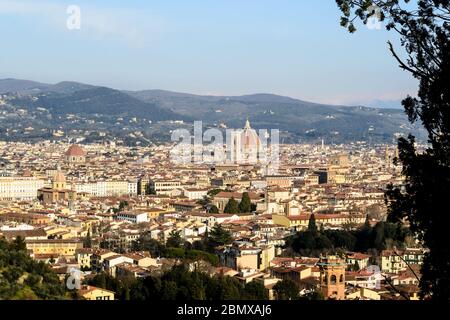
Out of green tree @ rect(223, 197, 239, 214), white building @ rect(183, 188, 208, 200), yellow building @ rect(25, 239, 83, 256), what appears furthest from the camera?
white building @ rect(183, 188, 208, 200)

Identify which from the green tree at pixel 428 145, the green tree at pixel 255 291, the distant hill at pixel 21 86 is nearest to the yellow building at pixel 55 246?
the green tree at pixel 255 291

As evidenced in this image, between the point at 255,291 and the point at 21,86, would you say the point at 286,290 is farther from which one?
the point at 21,86

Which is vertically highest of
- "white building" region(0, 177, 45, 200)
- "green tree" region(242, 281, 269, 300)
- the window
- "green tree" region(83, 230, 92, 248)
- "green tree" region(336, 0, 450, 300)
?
"green tree" region(336, 0, 450, 300)

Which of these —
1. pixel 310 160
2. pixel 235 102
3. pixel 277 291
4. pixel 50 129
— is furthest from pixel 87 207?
pixel 235 102

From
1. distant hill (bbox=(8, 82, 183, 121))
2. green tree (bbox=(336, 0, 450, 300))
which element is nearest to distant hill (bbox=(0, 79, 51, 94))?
distant hill (bbox=(8, 82, 183, 121))

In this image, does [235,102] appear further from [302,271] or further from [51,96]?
[302,271]

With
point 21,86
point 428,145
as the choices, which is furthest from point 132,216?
point 21,86

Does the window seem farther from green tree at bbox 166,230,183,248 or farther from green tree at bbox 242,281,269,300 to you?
green tree at bbox 166,230,183,248
